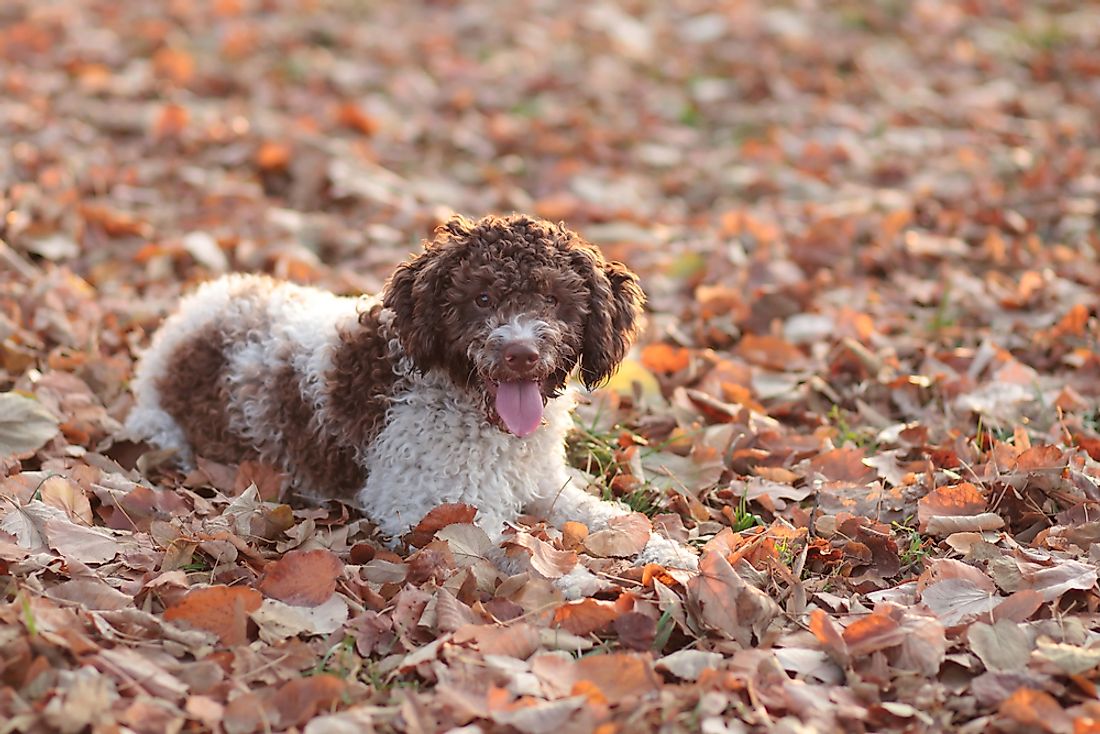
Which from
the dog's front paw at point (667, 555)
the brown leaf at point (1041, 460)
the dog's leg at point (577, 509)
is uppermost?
the brown leaf at point (1041, 460)

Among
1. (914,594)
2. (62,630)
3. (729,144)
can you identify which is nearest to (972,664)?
(914,594)

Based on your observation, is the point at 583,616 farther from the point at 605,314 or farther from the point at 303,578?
the point at 605,314

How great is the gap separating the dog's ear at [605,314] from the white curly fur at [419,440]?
0.78 ft

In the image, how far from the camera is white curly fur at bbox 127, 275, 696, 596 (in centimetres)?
472

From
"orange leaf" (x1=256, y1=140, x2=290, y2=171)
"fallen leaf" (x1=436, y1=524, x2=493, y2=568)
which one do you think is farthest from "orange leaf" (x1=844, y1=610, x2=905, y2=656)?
"orange leaf" (x1=256, y1=140, x2=290, y2=171)

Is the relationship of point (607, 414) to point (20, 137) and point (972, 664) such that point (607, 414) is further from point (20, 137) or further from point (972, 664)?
point (20, 137)

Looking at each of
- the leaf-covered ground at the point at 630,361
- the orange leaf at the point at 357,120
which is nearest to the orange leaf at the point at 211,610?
the leaf-covered ground at the point at 630,361

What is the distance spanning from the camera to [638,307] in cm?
486

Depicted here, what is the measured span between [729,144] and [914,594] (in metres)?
7.23

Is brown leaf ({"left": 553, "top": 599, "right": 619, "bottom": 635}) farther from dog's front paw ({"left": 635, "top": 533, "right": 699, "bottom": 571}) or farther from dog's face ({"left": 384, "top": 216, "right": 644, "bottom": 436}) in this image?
dog's face ({"left": 384, "top": 216, "right": 644, "bottom": 436})

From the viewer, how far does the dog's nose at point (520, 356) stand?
4285mm

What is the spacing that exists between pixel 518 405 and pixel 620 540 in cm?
61

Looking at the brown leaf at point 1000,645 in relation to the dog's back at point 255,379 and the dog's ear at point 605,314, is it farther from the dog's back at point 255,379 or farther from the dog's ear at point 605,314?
the dog's back at point 255,379

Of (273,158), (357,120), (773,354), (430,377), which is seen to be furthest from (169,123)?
(430,377)
